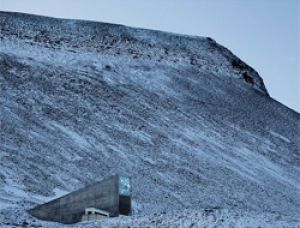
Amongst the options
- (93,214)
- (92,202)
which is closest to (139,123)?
(92,202)

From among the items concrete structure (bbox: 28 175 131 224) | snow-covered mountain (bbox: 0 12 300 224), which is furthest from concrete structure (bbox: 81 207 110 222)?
snow-covered mountain (bbox: 0 12 300 224)

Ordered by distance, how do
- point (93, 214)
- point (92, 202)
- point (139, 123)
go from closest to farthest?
point (93, 214) → point (92, 202) → point (139, 123)

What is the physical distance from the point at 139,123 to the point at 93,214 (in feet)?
52.4

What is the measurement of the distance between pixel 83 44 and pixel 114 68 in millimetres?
5563

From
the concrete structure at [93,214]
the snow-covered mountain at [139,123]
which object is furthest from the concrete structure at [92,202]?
the snow-covered mountain at [139,123]

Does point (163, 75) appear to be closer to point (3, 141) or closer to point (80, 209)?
point (3, 141)

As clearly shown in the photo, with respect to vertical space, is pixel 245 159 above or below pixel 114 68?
below

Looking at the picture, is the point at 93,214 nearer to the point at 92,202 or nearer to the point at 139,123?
the point at 92,202

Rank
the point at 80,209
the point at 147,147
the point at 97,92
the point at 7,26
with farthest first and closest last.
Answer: the point at 7,26 < the point at 97,92 < the point at 147,147 < the point at 80,209

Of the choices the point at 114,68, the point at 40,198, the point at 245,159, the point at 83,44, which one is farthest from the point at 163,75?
the point at 40,198

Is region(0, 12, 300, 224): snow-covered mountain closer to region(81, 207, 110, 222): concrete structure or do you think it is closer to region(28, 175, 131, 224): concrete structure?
region(28, 175, 131, 224): concrete structure

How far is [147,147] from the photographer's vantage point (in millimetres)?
28531

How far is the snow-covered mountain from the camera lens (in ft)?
74.8

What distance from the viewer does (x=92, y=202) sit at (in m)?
17.0
